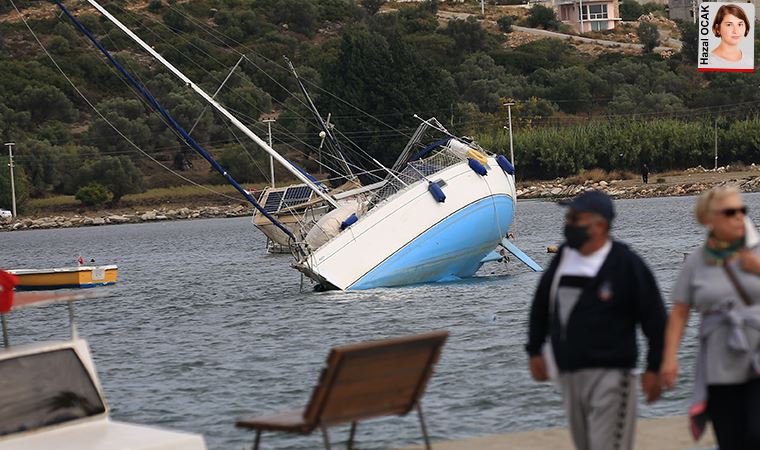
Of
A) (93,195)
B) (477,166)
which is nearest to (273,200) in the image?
(477,166)

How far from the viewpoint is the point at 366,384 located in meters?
9.49

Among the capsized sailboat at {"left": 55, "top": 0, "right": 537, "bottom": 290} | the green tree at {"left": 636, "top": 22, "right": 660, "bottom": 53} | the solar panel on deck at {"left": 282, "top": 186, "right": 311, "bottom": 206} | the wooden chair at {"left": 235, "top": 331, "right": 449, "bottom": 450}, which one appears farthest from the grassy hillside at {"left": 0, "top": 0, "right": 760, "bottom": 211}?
the wooden chair at {"left": 235, "top": 331, "right": 449, "bottom": 450}

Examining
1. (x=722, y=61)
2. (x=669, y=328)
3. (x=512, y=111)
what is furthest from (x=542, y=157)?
(x=669, y=328)

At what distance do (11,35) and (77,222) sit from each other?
59.4 metres

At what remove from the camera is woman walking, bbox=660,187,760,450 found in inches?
316

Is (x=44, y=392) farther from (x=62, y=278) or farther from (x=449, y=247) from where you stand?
(x=62, y=278)

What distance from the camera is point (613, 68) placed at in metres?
160

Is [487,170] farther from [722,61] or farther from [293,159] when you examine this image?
[293,159]

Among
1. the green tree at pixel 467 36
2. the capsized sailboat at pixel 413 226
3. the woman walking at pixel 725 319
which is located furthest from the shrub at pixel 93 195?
the woman walking at pixel 725 319

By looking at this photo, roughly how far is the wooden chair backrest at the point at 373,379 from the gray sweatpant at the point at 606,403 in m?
1.34

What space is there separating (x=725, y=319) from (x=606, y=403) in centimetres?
84

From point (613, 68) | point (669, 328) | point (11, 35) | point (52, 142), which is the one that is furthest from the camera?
point (11, 35)

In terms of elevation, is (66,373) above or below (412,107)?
above

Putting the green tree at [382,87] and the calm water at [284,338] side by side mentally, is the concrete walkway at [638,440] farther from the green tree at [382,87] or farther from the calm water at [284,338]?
the green tree at [382,87]
